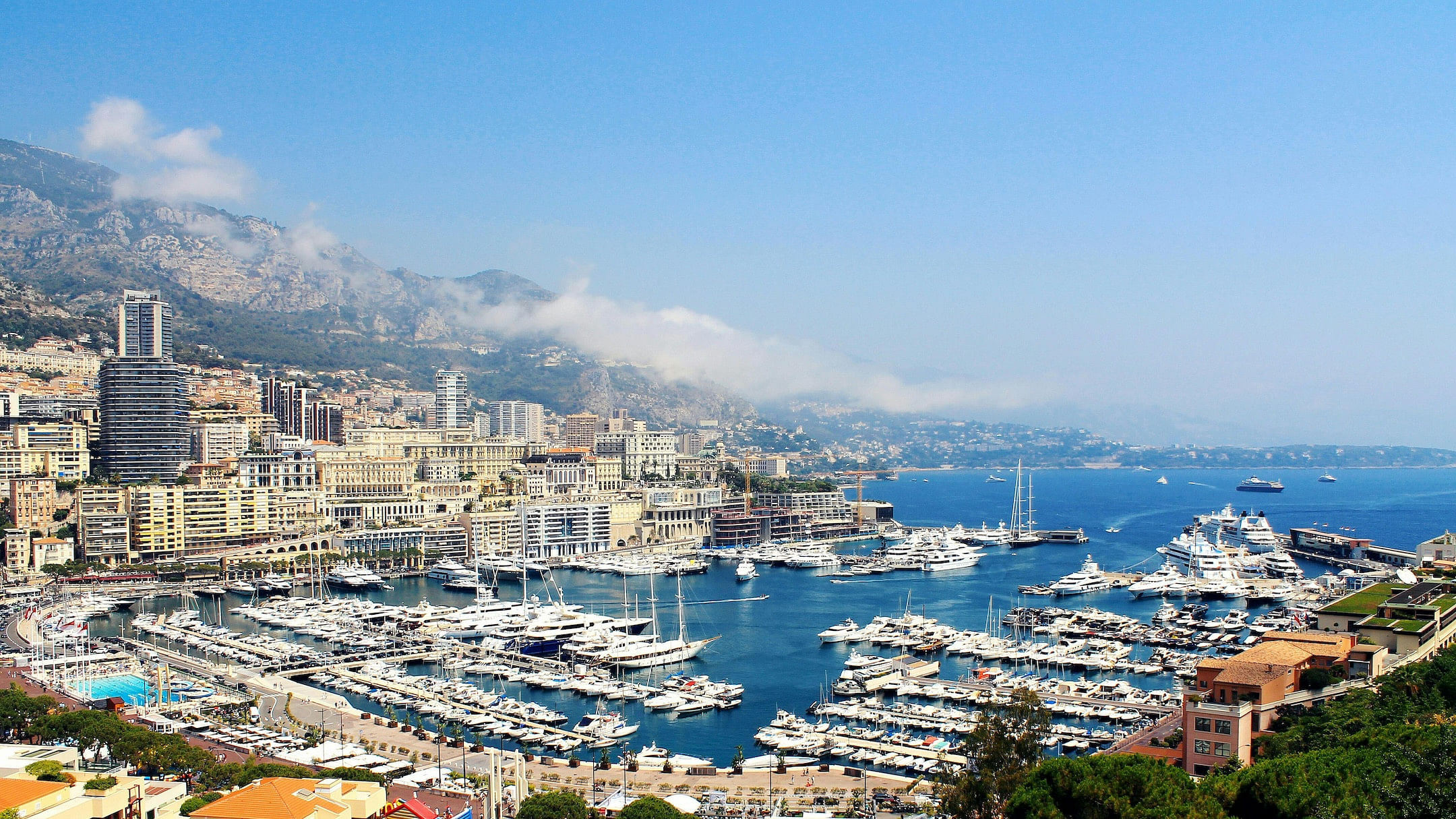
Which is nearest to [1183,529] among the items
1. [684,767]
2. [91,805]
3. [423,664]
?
[423,664]

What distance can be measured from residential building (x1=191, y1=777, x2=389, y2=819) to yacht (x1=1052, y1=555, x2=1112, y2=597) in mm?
28849

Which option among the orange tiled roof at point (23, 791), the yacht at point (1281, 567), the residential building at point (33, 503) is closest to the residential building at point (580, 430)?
the residential building at point (33, 503)

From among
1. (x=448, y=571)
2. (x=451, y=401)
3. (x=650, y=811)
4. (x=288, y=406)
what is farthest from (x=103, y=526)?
(x=451, y=401)

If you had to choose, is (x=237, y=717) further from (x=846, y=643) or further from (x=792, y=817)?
(x=846, y=643)

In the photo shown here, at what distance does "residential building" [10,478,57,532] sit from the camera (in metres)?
43.1

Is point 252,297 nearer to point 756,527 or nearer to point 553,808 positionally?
point 756,527

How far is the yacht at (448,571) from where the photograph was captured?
43334 mm

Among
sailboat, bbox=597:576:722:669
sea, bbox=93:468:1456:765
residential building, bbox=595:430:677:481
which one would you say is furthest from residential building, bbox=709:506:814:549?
sailboat, bbox=597:576:722:669

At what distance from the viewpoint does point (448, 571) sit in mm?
43906

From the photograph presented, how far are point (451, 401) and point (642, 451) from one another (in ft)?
58.5

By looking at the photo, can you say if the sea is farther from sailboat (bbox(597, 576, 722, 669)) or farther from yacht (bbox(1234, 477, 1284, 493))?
yacht (bbox(1234, 477, 1284, 493))

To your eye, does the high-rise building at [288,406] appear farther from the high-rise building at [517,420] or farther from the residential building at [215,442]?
the high-rise building at [517,420]

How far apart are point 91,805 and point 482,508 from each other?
4255 cm

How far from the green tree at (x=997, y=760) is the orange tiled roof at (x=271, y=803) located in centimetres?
632
